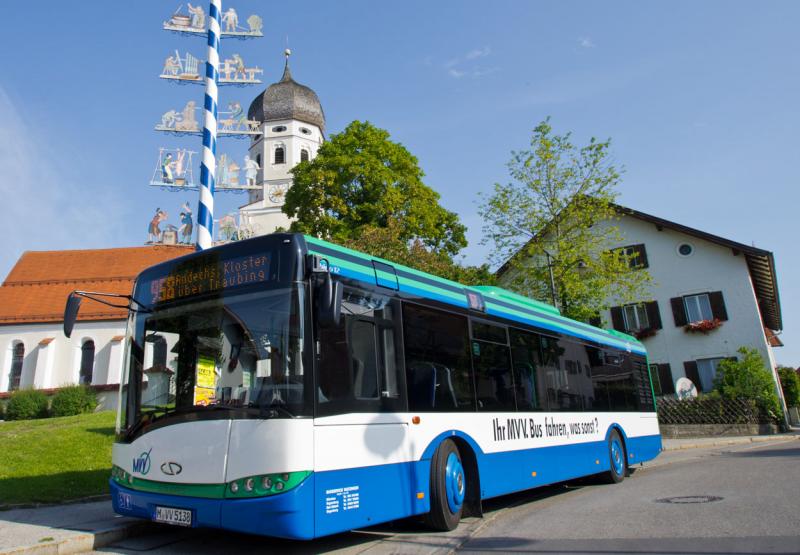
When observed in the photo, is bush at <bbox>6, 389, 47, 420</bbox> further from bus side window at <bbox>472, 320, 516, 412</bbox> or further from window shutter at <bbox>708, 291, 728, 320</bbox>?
window shutter at <bbox>708, 291, 728, 320</bbox>

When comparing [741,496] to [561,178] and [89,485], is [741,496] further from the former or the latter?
[561,178]

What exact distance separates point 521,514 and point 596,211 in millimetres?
18631

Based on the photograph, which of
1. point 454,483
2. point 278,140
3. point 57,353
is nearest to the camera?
point 454,483

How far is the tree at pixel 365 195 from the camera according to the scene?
91.6ft

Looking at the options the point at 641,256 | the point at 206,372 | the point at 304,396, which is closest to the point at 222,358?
the point at 206,372

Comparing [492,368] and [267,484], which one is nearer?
[267,484]

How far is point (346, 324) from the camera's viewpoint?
5.93 m

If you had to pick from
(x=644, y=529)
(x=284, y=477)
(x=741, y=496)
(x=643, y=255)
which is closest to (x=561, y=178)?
(x=643, y=255)

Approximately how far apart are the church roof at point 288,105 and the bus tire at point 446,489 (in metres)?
55.8

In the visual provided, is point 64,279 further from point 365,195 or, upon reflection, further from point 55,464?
point 55,464

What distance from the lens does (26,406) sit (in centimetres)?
3069

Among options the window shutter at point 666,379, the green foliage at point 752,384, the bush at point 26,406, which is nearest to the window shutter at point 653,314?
the window shutter at point 666,379

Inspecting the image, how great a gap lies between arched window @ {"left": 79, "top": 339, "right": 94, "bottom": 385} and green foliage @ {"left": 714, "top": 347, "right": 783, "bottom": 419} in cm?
3742

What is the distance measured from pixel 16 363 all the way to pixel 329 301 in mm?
44893
